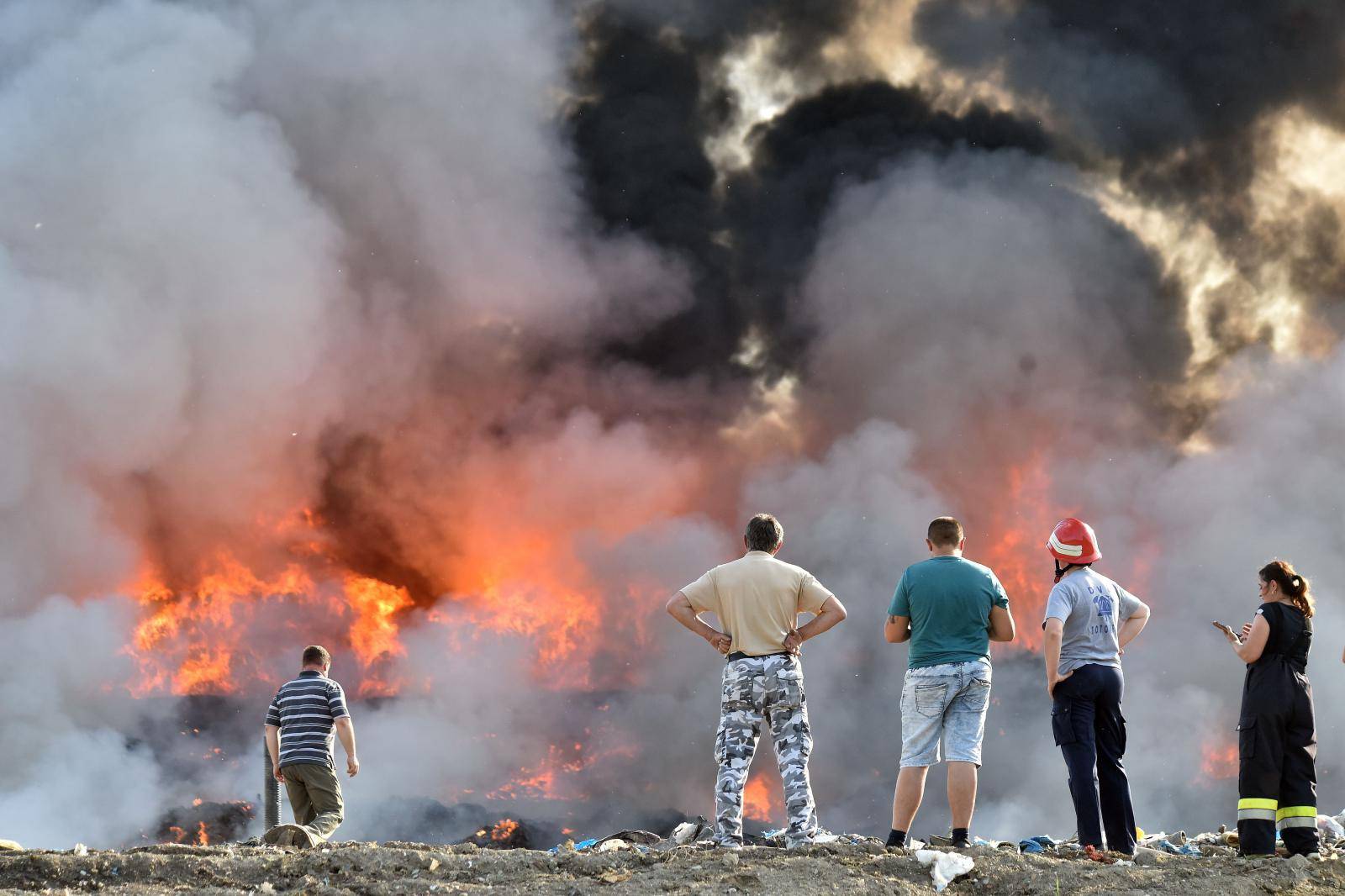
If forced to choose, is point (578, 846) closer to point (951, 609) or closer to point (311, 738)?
point (311, 738)

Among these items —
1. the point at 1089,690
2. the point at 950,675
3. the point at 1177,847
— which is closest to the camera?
the point at 950,675

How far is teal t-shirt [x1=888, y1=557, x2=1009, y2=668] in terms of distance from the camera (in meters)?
9.16

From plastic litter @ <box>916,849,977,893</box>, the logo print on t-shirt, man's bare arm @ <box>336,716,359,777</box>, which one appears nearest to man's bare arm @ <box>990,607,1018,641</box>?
the logo print on t-shirt

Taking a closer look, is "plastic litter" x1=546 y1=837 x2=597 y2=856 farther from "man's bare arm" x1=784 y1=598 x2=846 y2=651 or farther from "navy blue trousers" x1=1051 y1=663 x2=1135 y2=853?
"navy blue trousers" x1=1051 y1=663 x2=1135 y2=853

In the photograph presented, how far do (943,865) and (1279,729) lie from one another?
3.56 metres

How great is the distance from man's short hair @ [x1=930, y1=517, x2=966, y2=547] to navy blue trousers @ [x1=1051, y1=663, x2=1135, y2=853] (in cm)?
160

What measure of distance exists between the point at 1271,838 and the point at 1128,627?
6.54ft

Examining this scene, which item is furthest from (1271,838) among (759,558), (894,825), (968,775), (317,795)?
(317,795)

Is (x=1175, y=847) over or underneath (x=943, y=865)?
over

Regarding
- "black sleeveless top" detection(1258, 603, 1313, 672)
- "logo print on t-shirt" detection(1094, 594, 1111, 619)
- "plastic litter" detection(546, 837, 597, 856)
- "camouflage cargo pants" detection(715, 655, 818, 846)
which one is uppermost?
"logo print on t-shirt" detection(1094, 594, 1111, 619)

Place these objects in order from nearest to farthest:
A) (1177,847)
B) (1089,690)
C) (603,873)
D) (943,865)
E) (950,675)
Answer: (943,865)
(603,873)
(950,675)
(1089,690)
(1177,847)

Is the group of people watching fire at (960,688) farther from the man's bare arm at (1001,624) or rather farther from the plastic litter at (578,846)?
the plastic litter at (578,846)

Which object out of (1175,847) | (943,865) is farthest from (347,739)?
(1175,847)

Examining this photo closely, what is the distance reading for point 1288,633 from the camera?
936 centimetres
